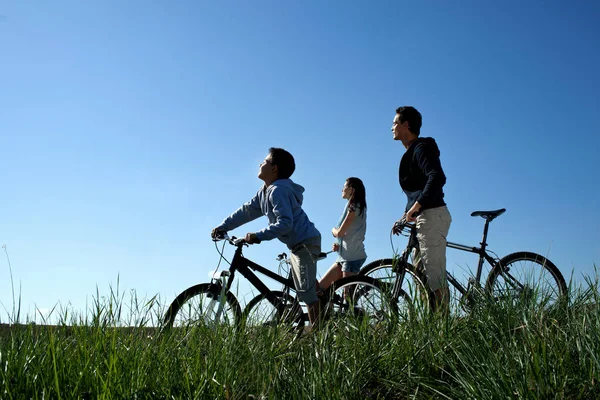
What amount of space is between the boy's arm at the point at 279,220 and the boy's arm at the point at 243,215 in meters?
0.59

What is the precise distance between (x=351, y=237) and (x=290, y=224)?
1890 millimetres

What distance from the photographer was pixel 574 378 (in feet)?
9.95

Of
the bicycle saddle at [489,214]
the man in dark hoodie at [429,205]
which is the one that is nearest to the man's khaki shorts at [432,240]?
the man in dark hoodie at [429,205]

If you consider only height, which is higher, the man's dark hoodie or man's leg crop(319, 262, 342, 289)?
the man's dark hoodie

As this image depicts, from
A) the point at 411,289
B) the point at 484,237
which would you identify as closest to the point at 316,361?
the point at 411,289

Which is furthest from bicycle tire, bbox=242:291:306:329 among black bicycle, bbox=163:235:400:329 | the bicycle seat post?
the bicycle seat post

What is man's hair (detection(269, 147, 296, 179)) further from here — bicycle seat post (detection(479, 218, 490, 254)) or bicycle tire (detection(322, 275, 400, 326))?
bicycle seat post (detection(479, 218, 490, 254))

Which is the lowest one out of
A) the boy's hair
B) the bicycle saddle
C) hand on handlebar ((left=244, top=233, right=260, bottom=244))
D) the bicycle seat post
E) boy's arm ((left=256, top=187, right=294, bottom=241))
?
hand on handlebar ((left=244, top=233, right=260, bottom=244))

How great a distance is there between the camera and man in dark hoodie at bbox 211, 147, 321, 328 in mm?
5727

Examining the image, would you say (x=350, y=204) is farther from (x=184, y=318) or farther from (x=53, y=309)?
(x=53, y=309)

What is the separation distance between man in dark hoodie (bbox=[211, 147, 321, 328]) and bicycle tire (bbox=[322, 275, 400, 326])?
1.00 feet

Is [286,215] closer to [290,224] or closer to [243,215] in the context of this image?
[290,224]

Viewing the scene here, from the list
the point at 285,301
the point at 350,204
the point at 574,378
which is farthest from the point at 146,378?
the point at 350,204

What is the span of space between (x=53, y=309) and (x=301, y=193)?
243 centimetres
